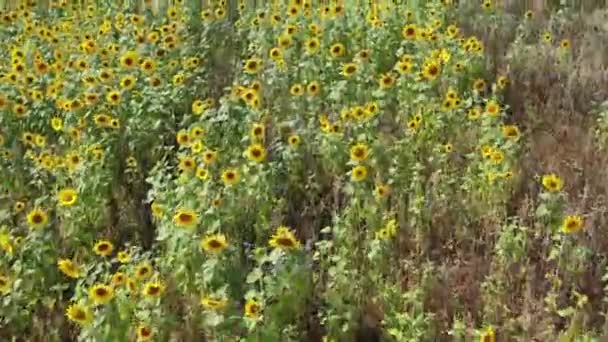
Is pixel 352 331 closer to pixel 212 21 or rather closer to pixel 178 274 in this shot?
pixel 178 274

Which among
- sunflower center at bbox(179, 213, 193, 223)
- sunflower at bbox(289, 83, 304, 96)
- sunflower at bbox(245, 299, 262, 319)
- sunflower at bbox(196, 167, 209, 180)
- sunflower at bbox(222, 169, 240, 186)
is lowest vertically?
sunflower at bbox(245, 299, 262, 319)

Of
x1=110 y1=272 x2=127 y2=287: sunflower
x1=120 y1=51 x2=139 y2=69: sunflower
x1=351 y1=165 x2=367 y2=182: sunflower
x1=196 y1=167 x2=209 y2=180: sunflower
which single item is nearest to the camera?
x1=110 y1=272 x2=127 y2=287: sunflower

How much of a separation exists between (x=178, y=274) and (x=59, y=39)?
2.79m

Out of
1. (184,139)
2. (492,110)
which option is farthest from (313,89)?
(492,110)

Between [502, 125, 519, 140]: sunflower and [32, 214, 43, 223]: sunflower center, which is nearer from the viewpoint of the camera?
[32, 214, 43, 223]: sunflower center

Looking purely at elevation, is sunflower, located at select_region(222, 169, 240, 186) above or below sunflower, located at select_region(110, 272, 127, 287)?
above

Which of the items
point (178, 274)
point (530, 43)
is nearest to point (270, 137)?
point (178, 274)

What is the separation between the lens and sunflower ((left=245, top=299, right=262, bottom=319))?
3.06 m

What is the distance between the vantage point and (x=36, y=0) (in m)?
6.91

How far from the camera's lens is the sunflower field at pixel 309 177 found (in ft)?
11.1

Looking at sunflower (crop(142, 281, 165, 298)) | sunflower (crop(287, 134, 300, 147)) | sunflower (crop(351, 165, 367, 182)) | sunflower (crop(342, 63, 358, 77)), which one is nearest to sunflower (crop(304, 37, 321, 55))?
sunflower (crop(342, 63, 358, 77))

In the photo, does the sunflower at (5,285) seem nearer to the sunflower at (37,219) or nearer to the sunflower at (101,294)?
the sunflower at (37,219)

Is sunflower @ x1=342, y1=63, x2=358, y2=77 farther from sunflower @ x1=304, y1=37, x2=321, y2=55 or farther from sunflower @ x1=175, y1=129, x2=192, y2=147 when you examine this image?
sunflower @ x1=175, y1=129, x2=192, y2=147

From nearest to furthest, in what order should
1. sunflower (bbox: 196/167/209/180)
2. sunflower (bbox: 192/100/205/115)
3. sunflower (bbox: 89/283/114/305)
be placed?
1. sunflower (bbox: 89/283/114/305)
2. sunflower (bbox: 196/167/209/180)
3. sunflower (bbox: 192/100/205/115)
